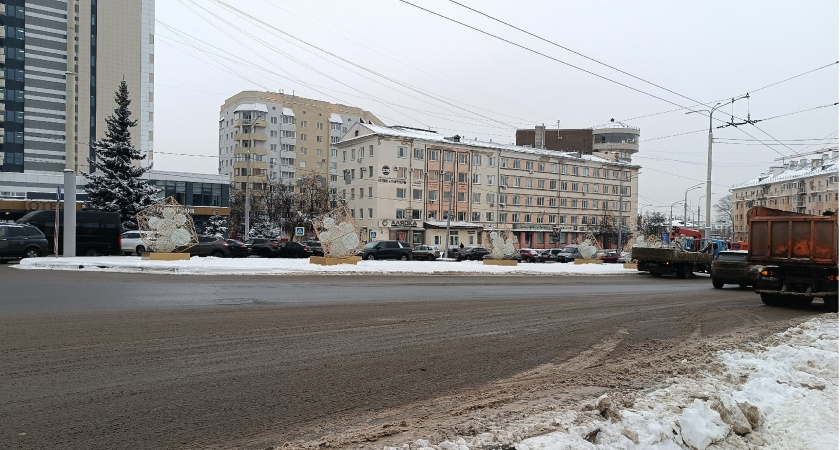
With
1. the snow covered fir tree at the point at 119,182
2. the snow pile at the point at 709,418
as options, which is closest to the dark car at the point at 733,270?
the snow pile at the point at 709,418

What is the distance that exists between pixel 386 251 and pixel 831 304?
31.4 metres

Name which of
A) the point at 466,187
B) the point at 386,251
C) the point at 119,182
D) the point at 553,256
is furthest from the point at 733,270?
the point at 466,187

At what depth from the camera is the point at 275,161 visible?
355 feet

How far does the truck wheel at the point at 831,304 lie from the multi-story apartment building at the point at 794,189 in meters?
71.9

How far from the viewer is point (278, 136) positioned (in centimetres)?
10806

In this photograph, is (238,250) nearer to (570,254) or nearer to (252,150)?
(570,254)

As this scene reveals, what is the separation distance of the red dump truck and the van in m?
A: 30.4

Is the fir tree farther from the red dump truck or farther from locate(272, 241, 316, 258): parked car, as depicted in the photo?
the red dump truck

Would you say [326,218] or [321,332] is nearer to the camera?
[321,332]

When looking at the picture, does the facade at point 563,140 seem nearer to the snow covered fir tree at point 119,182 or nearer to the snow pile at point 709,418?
the snow covered fir tree at point 119,182

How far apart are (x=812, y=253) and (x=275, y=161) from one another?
328 feet

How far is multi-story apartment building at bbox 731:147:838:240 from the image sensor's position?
9131 centimetres

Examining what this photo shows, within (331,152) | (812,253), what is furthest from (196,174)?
(812,253)

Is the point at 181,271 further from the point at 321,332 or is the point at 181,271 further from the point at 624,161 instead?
the point at 624,161
